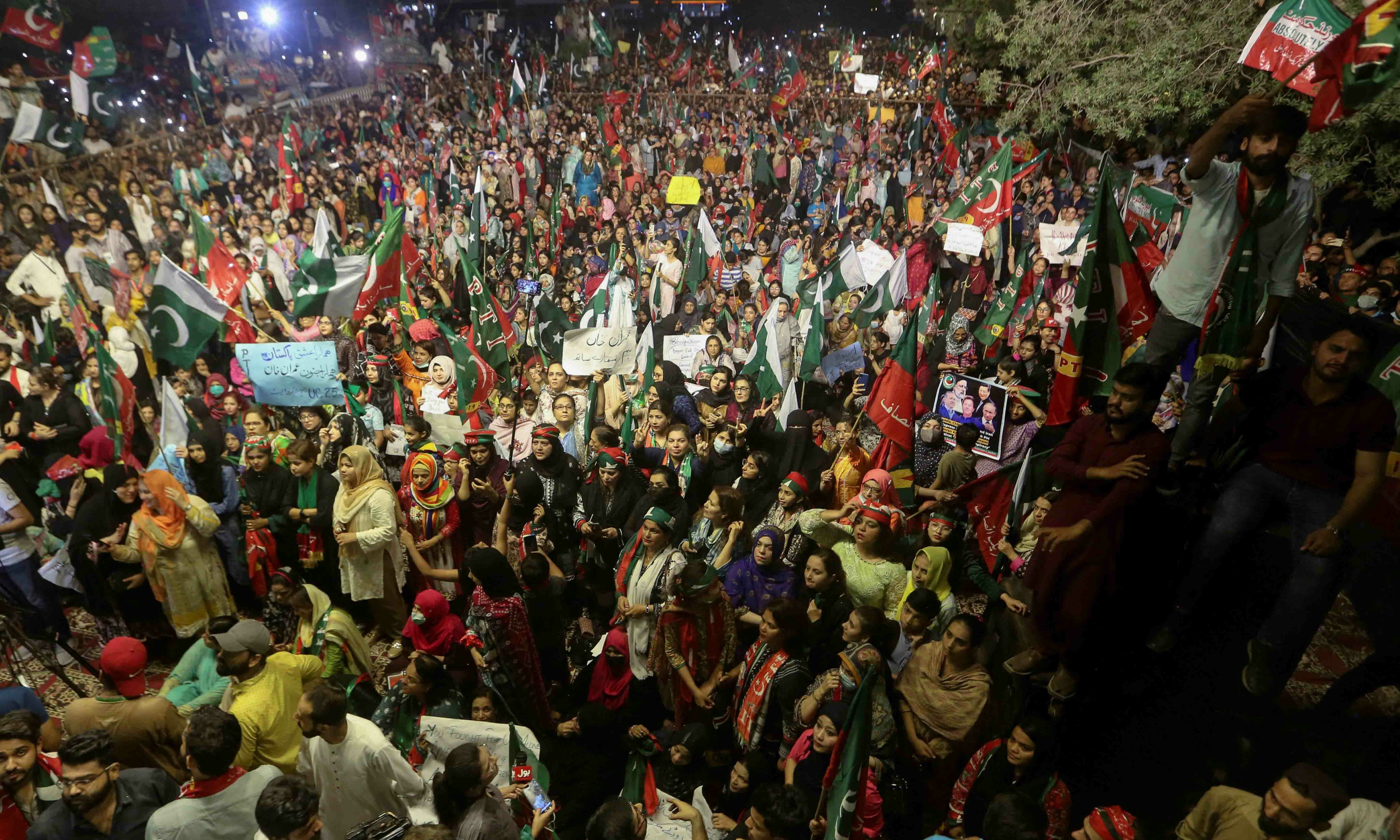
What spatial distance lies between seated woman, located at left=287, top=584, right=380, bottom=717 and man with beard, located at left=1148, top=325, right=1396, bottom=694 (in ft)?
15.8

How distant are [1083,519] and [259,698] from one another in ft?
14.5

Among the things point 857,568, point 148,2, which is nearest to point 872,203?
point 857,568

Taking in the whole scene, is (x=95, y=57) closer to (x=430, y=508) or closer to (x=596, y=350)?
(x=596, y=350)

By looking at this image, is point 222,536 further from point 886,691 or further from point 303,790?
point 886,691

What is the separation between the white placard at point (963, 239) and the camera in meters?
8.24

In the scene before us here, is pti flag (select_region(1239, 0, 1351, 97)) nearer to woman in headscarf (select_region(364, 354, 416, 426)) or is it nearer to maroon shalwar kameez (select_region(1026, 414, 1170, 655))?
maroon shalwar kameez (select_region(1026, 414, 1170, 655))

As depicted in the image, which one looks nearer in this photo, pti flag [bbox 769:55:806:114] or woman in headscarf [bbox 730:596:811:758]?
woman in headscarf [bbox 730:596:811:758]

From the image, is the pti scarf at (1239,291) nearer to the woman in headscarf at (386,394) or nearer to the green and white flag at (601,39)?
the woman in headscarf at (386,394)

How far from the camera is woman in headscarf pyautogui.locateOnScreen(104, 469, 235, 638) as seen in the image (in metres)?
5.23

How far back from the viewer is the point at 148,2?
2794 centimetres

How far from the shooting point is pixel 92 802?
2.95m

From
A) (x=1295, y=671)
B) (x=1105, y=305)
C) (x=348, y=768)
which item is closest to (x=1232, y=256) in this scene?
(x=1105, y=305)

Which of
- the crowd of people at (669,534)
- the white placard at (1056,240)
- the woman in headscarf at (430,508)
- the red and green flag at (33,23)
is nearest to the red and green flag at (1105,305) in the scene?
the crowd of people at (669,534)

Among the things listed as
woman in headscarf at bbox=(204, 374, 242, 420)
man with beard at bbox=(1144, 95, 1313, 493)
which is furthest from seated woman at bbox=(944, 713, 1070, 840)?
woman in headscarf at bbox=(204, 374, 242, 420)
